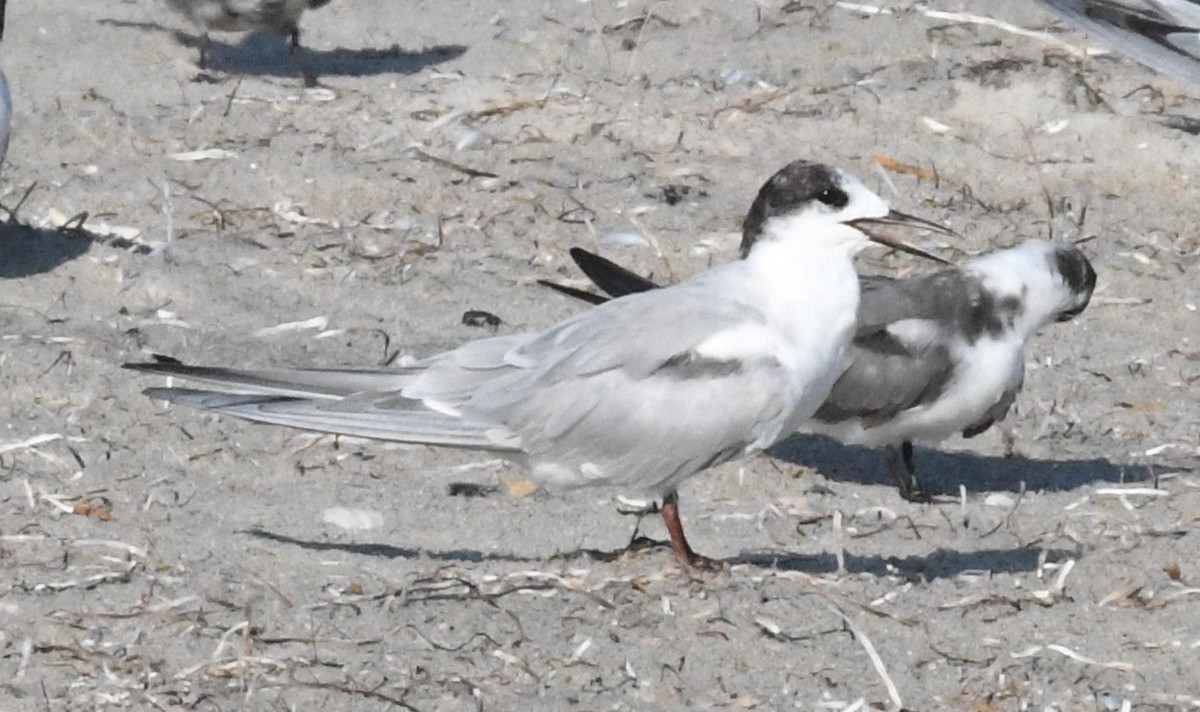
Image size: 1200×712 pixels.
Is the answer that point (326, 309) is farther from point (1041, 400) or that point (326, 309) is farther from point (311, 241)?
point (1041, 400)

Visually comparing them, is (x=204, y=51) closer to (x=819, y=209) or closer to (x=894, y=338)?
(x=894, y=338)

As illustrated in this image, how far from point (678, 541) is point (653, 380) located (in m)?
0.27

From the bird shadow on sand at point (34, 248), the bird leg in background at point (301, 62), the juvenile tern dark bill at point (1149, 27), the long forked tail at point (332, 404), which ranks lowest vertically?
the bird leg in background at point (301, 62)

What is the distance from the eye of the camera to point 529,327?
5027 millimetres

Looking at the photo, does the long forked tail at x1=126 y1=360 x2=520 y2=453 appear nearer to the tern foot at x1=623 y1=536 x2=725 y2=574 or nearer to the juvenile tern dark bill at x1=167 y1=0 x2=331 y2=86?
the tern foot at x1=623 y1=536 x2=725 y2=574

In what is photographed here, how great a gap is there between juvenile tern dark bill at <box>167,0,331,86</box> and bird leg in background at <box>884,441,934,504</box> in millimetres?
2592

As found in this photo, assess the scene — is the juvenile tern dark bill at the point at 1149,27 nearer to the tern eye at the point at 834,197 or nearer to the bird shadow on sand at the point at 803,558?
the tern eye at the point at 834,197

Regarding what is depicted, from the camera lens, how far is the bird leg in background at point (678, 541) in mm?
3787

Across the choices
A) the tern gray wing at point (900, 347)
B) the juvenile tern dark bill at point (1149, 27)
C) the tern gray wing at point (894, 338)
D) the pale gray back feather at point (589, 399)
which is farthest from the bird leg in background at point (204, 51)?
the juvenile tern dark bill at point (1149, 27)

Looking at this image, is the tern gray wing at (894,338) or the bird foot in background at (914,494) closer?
the bird foot in background at (914,494)

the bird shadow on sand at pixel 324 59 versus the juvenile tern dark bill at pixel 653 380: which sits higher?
the juvenile tern dark bill at pixel 653 380

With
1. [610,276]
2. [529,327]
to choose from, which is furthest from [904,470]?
[529,327]

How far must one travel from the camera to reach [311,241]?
5.39 metres

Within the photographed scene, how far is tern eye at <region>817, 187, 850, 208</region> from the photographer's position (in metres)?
3.99
